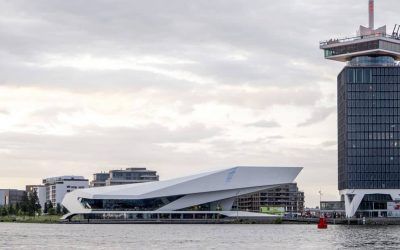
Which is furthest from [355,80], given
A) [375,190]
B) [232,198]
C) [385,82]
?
[232,198]

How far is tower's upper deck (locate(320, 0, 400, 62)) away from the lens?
468 feet

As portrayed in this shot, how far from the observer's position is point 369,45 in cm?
14325

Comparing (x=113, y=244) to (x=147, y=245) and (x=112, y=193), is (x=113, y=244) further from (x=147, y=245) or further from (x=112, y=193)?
(x=112, y=193)

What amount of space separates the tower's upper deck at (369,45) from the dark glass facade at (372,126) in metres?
2.94

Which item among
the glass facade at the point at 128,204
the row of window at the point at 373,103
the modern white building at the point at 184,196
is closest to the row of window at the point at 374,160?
the row of window at the point at 373,103

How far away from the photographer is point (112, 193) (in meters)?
149

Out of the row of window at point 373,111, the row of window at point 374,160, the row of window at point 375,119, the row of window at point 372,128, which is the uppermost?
the row of window at point 373,111

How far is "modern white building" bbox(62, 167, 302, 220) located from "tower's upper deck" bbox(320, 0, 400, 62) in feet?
62.2

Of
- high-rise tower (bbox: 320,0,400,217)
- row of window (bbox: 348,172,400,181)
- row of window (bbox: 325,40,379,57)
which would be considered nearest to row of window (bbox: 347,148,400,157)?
high-rise tower (bbox: 320,0,400,217)

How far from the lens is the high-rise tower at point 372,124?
142 metres

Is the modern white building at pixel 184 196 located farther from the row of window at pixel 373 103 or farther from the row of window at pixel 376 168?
the row of window at pixel 373 103

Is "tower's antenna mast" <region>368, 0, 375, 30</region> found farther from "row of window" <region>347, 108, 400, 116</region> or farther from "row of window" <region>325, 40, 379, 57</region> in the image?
"row of window" <region>347, 108, 400, 116</region>

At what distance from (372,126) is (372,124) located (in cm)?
31

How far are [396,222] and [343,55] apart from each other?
29.5m
